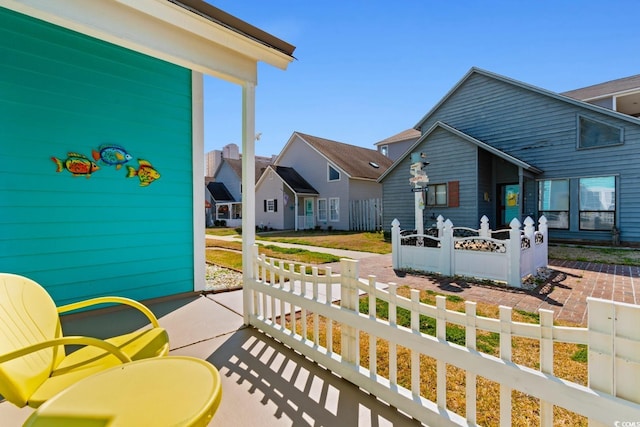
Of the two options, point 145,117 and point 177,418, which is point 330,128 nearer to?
point 145,117

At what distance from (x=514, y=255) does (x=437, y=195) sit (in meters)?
7.17

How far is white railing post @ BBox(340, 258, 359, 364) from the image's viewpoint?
2.25 m

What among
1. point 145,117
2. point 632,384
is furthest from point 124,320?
point 632,384

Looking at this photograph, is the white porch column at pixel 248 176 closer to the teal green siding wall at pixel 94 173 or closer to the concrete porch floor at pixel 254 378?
the concrete porch floor at pixel 254 378

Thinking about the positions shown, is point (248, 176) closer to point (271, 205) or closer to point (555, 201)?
point (555, 201)

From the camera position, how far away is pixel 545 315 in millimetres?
1366

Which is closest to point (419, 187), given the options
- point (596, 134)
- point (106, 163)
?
point (106, 163)

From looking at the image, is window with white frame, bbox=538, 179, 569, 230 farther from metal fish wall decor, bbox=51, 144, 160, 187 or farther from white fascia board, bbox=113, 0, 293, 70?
metal fish wall decor, bbox=51, 144, 160, 187

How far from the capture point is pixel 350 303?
228 centimetres

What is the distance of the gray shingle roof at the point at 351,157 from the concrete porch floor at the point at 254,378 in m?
14.4

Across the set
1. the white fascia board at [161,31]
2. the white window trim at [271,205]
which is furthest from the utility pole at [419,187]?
the white window trim at [271,205]

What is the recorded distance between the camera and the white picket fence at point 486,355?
3.85 feet

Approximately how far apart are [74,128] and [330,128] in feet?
70.0

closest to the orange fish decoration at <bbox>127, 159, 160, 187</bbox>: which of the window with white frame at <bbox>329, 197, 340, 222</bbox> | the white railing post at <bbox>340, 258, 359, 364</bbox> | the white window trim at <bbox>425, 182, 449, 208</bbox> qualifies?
the white railing post at <bbox>340, 258, 359, 364</bbox>
